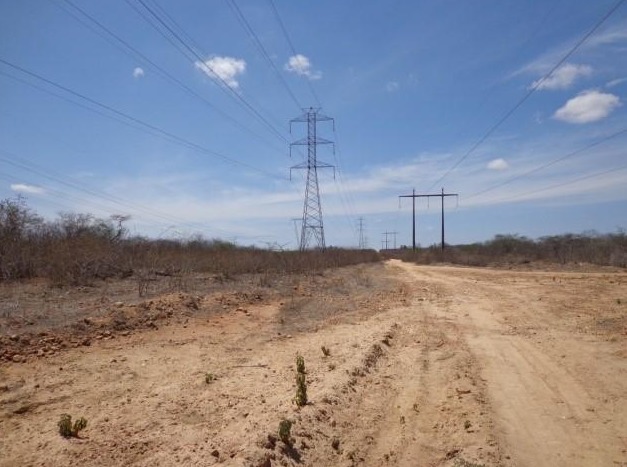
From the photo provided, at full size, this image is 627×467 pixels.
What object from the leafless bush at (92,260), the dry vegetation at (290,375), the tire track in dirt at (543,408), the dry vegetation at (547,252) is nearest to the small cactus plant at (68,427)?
the dry vegetation at (290,375)

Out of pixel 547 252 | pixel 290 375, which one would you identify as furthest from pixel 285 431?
pixel 547 252

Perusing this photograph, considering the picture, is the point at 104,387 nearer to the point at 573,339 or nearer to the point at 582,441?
the point at 582,441

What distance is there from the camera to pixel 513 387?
804 centimetres

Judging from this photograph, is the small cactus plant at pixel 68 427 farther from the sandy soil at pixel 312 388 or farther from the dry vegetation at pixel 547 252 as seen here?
the dry vegetation at pixel 547 252

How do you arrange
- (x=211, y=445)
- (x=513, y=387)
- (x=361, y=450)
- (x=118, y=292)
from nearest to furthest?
(x=211, y=445), (x=361, y=450), (x=513, y=387), (x=118, y=292)

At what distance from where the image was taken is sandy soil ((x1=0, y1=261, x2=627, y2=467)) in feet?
18.6

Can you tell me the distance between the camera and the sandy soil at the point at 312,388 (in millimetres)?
5676

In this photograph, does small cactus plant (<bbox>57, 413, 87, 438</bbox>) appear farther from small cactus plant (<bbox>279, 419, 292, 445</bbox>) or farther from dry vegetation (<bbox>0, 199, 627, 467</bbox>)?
small cactus plant (<bbox>279, 419, 292, 445</bbox>)

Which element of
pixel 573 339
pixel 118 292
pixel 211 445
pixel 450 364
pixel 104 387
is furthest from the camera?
pixel 118 292

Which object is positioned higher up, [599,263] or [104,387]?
[599,263]

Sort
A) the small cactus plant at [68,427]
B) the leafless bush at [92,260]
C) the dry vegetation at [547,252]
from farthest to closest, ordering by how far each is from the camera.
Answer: the dry vegetation at [547,252] → the leafless bush at [92,260] → the small cactus plant at [68,427]

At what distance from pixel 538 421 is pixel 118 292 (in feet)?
39.1

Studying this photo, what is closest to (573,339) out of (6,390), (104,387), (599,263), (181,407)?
(181,407)

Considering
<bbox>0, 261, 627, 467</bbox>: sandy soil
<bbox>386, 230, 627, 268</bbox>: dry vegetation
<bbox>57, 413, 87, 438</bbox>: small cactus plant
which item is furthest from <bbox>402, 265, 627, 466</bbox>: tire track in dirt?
<bbox>386, 230, 627, 268</bbox>: dry vegetation
